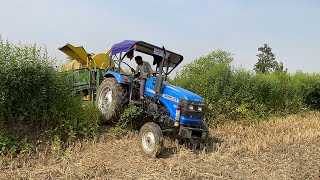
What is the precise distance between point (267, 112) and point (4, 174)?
10120mm

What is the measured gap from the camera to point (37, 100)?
7582mm

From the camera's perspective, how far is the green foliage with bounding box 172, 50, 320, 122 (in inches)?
461

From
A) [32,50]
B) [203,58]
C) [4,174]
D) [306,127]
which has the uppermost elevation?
[203,58]

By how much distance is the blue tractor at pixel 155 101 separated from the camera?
7195mm

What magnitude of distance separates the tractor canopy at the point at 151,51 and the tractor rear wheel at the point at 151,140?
1821 mm

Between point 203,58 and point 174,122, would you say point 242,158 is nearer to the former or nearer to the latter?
point 174,122

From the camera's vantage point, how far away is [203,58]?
863 inches

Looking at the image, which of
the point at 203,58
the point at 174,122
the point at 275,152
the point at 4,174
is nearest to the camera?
the point at 4,174

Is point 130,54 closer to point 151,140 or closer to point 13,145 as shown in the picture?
point 151,140

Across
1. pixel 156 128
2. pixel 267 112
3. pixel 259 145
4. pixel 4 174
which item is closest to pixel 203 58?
pixel 267 112

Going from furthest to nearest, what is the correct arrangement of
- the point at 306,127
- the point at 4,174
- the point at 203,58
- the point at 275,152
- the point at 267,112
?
1. the point at 203,58
2. the point at 267,112
3. the point at 306,127
4. the point at 275,152
5. the point at 4,174

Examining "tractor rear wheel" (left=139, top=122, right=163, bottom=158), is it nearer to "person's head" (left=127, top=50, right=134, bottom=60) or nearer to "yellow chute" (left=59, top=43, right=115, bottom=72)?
"person's head" (left=127, top=50, right=134, bottom=60)

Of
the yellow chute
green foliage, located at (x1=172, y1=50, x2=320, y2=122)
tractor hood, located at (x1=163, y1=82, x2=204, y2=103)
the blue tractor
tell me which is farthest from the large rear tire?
green foliage, located at (x1=172, y1=50, x2=320, y2=122)

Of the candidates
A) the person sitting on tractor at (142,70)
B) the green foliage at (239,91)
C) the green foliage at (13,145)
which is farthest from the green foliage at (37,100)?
the green foliage at (239,91)
